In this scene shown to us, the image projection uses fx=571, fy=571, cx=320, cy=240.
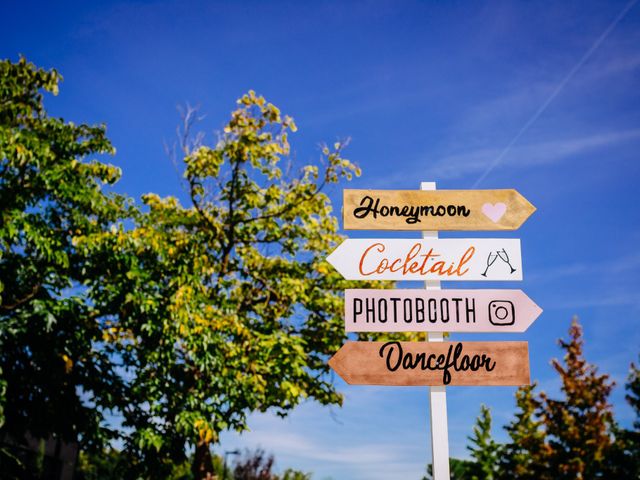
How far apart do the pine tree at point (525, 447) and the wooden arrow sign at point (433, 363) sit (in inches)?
1341

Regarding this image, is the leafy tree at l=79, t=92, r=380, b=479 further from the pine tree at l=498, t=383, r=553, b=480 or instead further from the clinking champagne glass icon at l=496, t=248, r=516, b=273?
the pine tree at l=498, t=383, r=553, b=480

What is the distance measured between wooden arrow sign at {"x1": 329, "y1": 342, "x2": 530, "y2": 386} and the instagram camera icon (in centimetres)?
21

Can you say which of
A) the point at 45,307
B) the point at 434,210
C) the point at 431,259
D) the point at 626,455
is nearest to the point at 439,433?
the point at 431,259

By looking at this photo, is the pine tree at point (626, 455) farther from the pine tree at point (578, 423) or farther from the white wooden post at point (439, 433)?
the white wooden post at point (439, 433)

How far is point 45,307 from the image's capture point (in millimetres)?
10500

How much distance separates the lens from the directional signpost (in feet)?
16.2

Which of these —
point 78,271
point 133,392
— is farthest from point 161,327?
point 78,271

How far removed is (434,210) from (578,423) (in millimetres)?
34566

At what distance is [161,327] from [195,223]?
6087 millimetres

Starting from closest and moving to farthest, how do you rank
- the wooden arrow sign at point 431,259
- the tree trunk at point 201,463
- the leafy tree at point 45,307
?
1. the wooden arrow sign at point 431,259
2. the leafy tree at point 45,307
3. the tree trunk at point 201,463

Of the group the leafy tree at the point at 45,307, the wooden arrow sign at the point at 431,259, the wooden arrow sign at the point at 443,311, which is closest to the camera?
the wooden arrow sign at the point at 443,311

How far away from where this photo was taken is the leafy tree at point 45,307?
10.9 meters

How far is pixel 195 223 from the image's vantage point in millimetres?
17266

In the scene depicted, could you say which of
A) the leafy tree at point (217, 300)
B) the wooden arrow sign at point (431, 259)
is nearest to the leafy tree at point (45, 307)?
the leafy tree at point (217, 300)
